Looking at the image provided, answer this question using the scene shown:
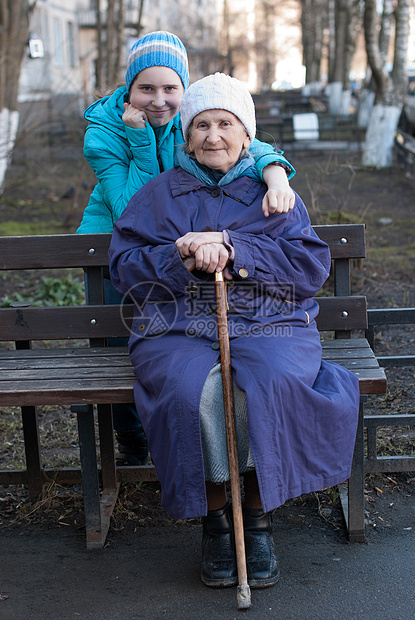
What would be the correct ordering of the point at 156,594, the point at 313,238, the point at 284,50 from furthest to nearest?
the point at 284,50 < the point at 313,238 < the point at 156,594

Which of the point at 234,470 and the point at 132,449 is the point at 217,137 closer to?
the point at 234,470

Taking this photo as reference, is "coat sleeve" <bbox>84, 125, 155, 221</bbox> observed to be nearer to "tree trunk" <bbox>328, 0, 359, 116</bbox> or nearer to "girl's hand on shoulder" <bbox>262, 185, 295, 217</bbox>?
"girl's hand on shoulder" <bbox>262, 185, 295, 217</bbox>

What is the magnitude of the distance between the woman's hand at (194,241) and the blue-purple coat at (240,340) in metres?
0.04

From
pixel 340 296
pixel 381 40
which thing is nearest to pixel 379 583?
pixel 340 296

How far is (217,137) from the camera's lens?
8.68 ft

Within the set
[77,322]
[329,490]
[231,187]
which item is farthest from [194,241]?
[329,490]

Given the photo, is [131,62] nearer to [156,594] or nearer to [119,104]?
[119,104]

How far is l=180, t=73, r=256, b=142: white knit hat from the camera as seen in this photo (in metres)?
2.62

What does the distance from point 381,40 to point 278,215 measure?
16027mm

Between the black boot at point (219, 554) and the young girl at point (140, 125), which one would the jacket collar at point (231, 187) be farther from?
the black boot at point (219, 554)

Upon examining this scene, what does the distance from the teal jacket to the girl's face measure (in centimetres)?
6

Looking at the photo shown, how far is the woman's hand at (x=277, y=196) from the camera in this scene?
256 cm

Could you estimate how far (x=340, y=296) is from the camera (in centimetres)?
318

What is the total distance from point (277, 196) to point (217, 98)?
17.2 inches
